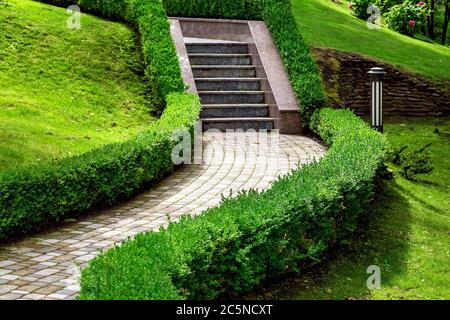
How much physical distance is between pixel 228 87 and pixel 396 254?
326 inches

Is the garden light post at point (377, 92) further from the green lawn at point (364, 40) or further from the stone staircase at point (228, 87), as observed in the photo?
the green lawn at point (364, 40)

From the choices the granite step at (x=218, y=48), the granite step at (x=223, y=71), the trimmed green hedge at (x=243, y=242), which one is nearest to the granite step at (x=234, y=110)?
the granite step at (x=223, y=71)

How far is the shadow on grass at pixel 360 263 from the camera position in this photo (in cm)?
729

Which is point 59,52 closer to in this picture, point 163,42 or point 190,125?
point 163,42

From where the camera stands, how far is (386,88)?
1806cm

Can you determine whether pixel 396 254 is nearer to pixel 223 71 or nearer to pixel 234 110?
pixel 234 110

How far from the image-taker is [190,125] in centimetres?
1200

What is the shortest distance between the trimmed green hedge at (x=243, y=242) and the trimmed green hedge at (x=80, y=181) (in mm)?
1804

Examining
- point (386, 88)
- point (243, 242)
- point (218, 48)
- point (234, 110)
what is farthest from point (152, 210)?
point (386, 88)

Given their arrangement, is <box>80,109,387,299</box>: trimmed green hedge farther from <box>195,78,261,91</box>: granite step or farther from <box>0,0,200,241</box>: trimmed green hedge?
<box>195,78,261,91</box>: granite step

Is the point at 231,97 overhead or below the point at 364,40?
below

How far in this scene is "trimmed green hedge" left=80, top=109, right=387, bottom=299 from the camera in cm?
536

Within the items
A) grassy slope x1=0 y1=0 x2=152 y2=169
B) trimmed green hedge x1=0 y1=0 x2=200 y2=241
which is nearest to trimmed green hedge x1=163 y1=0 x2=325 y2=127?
grassy slope x1=0 y1=0 x2=152 y2=169

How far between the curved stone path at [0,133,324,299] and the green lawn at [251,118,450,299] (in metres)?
1.58
